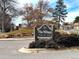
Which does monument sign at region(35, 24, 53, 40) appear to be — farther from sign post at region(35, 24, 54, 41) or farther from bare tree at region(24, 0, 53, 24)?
bare tree at region(24, 0, 53, 24)

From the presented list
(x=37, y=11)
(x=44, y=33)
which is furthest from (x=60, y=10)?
(x=44, y=33)

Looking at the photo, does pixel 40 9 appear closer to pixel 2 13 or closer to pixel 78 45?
pixel 2 13

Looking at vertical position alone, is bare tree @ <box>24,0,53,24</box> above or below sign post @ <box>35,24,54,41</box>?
above

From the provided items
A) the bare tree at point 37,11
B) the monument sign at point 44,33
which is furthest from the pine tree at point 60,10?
the monument sign at point 44,33

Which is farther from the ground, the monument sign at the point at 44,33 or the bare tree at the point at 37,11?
the bare tree at the point at 37,11

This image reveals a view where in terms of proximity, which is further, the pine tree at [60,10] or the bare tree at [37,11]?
the pine tree at [60,10]

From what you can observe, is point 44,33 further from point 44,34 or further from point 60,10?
point 60,10

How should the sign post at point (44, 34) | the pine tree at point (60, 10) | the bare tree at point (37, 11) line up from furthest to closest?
the pine tree at point (60, 10), the bare tree at point (37, 11), the sign post at point (44, 34)

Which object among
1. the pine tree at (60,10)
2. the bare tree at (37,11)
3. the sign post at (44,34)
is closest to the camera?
the sign post at (44,34)

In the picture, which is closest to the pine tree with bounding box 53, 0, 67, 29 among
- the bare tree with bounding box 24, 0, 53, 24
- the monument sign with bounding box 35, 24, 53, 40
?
the bare tree with bounding box 24, 0, 53, 24

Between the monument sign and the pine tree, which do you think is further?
the pine tree

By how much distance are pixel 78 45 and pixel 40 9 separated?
134 ft

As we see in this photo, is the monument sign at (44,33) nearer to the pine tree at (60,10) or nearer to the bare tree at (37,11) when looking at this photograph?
the bare tree at (37,11)

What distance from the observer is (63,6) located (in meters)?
96.6
